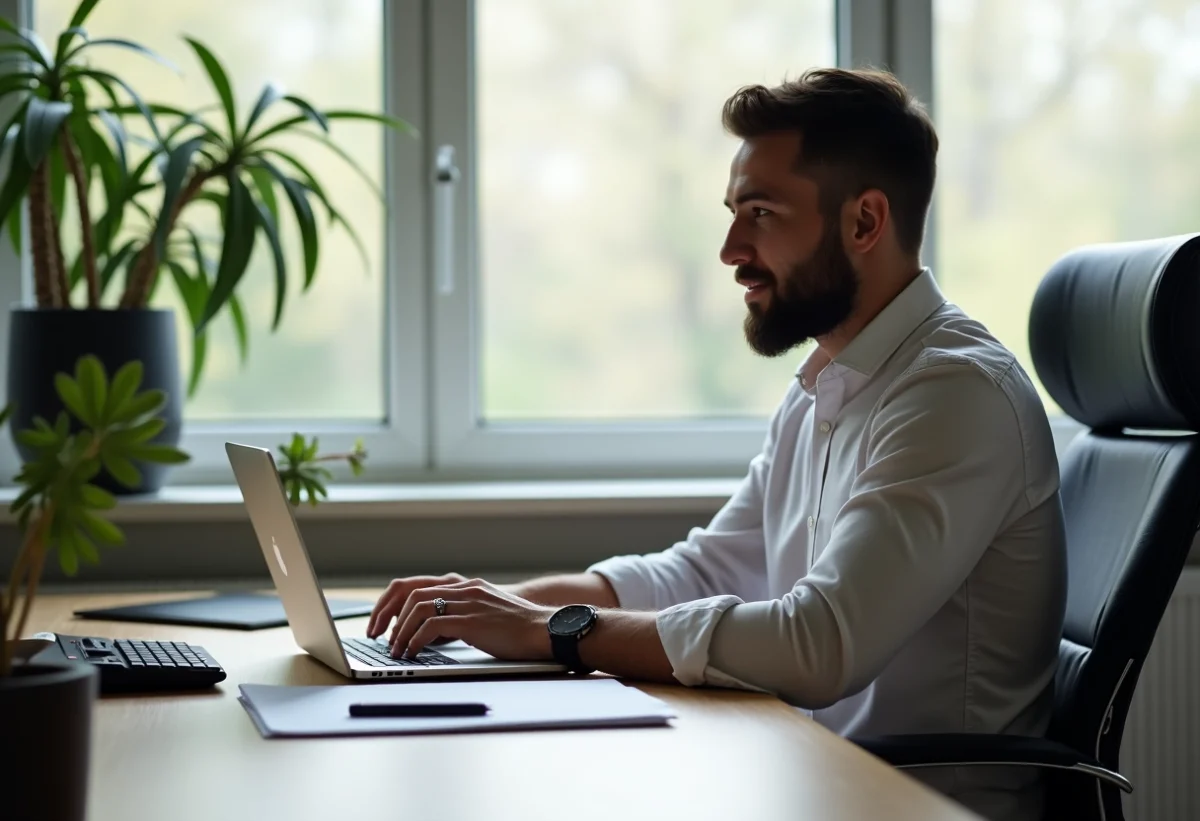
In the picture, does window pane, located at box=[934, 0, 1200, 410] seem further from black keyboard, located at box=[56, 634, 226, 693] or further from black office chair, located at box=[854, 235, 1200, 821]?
black keyboard, located at box=[56, 634, 226, 693]

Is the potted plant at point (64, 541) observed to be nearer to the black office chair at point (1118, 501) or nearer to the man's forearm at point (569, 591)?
the black office chair at point (1118, 501)

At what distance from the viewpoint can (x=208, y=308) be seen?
6.95ft

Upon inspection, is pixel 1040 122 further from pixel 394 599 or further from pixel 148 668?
→ pixel 148 668

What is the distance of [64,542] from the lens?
29.6 inches

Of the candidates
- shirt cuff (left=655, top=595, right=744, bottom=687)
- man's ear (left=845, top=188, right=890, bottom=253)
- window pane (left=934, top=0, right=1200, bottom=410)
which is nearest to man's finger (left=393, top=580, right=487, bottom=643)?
shirt cuff (left=655, top=595, right=744, bottom=687)

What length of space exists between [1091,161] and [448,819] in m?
→ 2.31

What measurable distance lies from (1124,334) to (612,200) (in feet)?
4.36

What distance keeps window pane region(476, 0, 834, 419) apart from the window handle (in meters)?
0.08

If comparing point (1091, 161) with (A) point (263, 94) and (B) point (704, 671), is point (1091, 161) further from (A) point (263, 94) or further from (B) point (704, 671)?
(B) point (704, 671)

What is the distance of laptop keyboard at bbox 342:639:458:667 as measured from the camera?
1.35 m

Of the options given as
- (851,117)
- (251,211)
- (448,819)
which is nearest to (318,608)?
(448,819)

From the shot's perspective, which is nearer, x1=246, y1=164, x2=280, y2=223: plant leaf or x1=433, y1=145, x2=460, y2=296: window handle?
x1=246, y1=164, x2=280, y2=223: plant leaf

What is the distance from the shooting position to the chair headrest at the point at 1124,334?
1.40 meters

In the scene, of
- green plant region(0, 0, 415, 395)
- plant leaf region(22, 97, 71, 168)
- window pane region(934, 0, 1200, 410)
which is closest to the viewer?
plant leaf region(22, 97, 71, 168)
